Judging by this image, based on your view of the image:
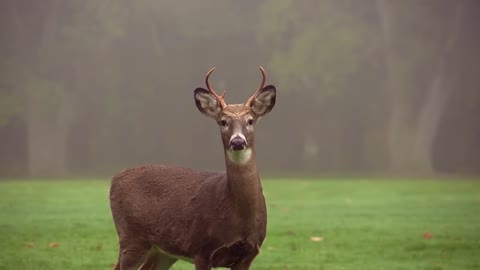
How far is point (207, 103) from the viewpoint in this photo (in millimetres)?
8570

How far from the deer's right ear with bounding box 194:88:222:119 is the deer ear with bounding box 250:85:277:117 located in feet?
0.92

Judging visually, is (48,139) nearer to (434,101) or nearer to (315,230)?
(434,101)

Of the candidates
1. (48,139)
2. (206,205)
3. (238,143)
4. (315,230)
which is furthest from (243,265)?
(48,139)

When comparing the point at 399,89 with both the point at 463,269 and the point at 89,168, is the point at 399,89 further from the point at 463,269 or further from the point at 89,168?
the point at 463,269

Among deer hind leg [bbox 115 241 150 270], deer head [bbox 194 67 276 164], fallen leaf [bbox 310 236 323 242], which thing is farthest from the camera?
fallen leaf [bbox 310 236 323 242]

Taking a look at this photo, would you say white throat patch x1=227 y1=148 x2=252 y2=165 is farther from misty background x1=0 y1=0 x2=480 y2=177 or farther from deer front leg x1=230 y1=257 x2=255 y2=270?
misty background x1=0 y1=0 x2=480 y2=177

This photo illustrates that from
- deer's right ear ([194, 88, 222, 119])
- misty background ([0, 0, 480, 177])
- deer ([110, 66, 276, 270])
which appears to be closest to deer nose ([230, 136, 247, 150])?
deer ([110, 66, 276, 270])

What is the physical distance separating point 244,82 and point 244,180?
39.8 metres

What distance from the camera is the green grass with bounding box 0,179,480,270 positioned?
13.2 metres

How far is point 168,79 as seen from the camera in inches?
1934

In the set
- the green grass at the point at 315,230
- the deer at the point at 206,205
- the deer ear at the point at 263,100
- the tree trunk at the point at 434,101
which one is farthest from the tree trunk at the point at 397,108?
the deer ear at the point at 263,100

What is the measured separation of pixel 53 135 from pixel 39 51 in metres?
3.63

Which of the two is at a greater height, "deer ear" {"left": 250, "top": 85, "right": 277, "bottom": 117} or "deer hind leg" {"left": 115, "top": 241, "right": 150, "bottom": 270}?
"deer ear" {"left": 250, "top": 85, "right": 277, "bottom": 117}

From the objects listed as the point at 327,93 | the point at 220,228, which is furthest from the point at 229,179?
the point at 327,93
